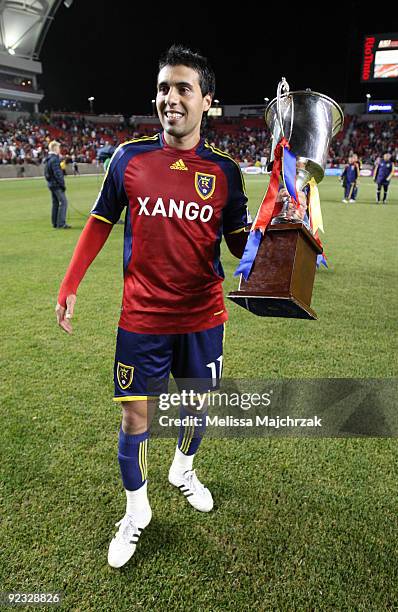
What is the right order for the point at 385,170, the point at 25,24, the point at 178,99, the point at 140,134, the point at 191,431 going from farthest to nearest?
the point at 140,134 < the point at 25,24 < the point at 385,170 < the point at 191,431 < the point at 178,99

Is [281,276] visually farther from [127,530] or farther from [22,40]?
[22,40]

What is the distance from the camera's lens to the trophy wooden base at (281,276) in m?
1.34

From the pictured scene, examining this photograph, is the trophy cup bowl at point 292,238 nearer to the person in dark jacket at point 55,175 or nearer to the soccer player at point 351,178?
the person in dark jacket at point 55,175

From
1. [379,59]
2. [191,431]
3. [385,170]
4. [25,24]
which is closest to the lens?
[191,431]

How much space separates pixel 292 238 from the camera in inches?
54.5

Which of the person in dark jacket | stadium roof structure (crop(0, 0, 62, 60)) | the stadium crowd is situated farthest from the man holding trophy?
stadium roof structure (crop(0, 0, 62, 60))

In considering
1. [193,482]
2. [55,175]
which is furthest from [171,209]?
[55,175]

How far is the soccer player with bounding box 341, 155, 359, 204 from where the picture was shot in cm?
1382

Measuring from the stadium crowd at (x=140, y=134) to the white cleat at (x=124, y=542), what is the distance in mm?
33806

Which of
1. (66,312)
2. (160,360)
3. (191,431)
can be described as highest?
(66,312)

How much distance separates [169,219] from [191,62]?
0.61 m

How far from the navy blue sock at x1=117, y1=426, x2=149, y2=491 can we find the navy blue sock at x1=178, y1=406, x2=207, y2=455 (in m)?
0.30

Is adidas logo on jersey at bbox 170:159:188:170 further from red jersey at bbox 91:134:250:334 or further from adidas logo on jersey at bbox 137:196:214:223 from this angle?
adidas logo on jersey at bbox 137:196:214:223

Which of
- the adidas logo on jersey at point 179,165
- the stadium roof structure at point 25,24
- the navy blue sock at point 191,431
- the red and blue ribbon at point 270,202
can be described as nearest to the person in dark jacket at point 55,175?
the adidas logo on jersey at point 179,165
